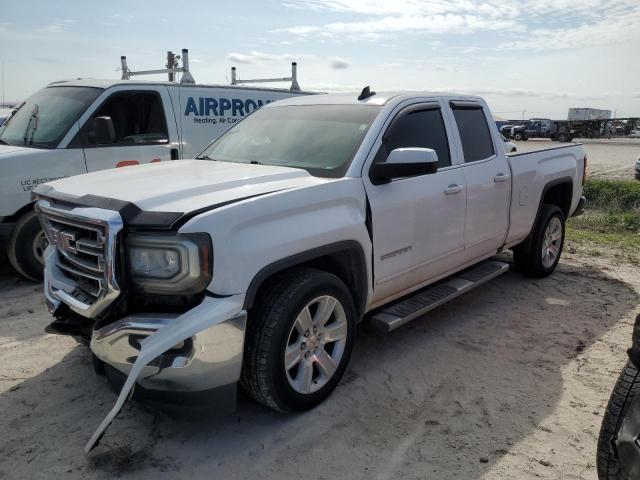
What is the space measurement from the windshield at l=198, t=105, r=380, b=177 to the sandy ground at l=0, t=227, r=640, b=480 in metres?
1.49

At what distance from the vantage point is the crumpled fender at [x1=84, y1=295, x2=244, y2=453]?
7.95ft

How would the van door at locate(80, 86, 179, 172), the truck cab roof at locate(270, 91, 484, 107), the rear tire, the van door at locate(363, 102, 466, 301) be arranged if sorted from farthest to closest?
the van door at locate(80, 86, 179, 172) → the truck cab roof at locate(270, 91, 484, 107) → the van door at locate(363, 102, 466, 301) → the rear tire

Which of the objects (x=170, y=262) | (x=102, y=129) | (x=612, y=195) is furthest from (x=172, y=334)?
Answer: (x=612, y=195)

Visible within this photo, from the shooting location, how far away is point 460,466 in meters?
2.77

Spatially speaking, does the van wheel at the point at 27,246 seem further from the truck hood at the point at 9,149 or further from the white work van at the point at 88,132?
the truck hood at the point at 9,149

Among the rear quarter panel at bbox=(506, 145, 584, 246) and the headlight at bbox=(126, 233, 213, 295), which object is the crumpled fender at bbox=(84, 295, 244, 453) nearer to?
the headlight at bbox=(126, 233, 213, 295)

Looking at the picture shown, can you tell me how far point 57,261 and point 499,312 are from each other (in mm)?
3708

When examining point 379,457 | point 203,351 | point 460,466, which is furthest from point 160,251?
point 460,466

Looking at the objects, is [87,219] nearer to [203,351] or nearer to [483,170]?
[203,351]

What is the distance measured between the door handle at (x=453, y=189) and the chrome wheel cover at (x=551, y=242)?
203 cm

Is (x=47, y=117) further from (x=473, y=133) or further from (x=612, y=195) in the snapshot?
(x=612, y=195)

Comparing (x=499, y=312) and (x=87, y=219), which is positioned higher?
(x=87, y=219)

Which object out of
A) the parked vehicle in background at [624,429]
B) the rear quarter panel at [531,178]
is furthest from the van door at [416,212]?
the parked vehicle in background at [624,429]

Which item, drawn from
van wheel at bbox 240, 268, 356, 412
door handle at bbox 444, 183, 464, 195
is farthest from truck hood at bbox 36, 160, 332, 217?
door handle at bbox 444, 183, 464, 195
